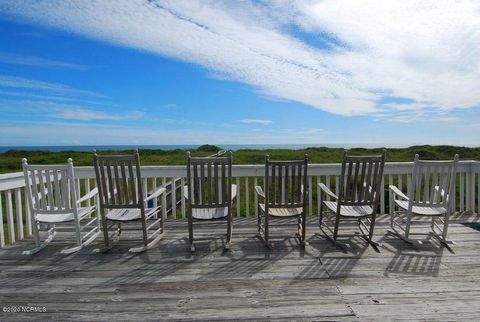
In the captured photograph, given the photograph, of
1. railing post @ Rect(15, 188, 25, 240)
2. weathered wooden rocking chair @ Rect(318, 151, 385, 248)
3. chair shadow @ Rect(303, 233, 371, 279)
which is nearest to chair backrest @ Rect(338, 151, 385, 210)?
weathered wooden rocking chair @ Rect(318, 151, 385, 248)

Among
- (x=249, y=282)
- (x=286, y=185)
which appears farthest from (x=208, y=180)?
(x=249, y=282)

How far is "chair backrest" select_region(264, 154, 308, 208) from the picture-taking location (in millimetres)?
2998

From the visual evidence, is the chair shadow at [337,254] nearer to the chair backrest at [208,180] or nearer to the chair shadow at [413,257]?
the chair shadow at [413,257]

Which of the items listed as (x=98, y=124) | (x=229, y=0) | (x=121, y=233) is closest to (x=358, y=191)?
(x=121, y=233)

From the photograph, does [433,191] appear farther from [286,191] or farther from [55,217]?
[55,217]

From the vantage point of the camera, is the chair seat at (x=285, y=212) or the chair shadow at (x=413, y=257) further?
the chair seat at (x=285, y=212)

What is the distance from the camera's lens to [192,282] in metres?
2.30

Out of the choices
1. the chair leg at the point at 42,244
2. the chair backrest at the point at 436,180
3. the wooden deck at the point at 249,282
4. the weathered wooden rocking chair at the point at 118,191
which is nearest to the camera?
the wooden deck at the point at 249,282

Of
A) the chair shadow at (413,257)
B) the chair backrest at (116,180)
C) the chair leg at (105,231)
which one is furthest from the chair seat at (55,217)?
the chair shadow at (413,257)

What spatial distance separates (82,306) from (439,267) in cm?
338

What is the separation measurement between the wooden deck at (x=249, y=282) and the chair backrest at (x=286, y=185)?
58 cm

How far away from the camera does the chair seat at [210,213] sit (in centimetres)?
301

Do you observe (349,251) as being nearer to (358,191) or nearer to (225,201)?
(358,191)

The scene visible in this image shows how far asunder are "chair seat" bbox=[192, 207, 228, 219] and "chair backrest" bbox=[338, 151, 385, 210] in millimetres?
1436
